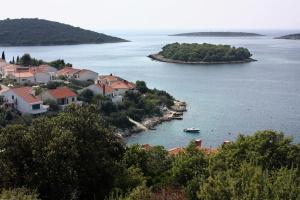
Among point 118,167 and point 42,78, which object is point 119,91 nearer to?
point 42,78

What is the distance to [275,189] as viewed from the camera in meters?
8.19

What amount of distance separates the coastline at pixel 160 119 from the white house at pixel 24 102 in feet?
17.3

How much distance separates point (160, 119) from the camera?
115 feet

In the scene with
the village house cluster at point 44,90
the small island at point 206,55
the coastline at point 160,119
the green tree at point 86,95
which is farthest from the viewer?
the small island at point 206,55

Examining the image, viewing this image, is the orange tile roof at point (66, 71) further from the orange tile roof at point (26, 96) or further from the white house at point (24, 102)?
the white house at point (24, 102)

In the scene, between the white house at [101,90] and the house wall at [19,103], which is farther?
the white house at [101,90]

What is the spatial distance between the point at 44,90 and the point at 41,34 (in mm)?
98375

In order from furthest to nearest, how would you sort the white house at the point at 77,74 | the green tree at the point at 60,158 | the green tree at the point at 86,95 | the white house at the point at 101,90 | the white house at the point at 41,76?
the white house at the point at 77,74, the white house at the point at 41,76, the white house at the point at 101,90, the green tree at the point at 86,95, the green tree at the point at 60,158

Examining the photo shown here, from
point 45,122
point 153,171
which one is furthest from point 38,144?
point 153,171

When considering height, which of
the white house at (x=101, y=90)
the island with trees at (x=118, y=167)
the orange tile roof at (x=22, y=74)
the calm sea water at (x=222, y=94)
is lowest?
the calm sea water at (x=222, y=94)

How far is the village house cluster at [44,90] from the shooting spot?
29.7m

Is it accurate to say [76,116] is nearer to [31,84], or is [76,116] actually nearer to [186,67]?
[31,84]

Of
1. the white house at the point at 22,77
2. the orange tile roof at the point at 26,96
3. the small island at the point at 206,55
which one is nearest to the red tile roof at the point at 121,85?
the white house at the point at 22,77

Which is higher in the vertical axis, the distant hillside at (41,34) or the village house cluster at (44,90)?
the distant hillside at (41,34)
